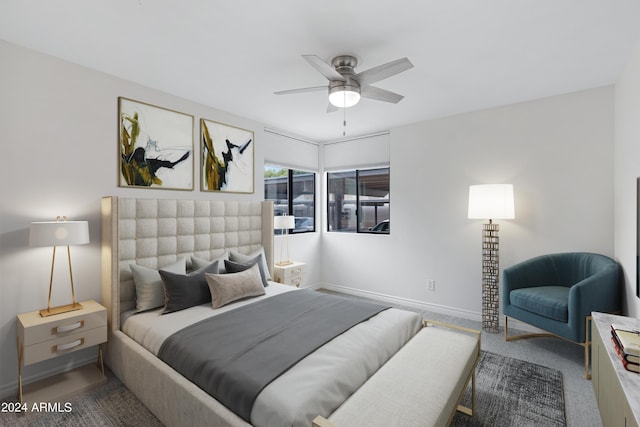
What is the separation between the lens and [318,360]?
173cm

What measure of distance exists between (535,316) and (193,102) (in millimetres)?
4051

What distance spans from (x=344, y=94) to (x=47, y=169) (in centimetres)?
241

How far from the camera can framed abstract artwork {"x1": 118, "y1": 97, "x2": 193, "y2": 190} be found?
285 cm

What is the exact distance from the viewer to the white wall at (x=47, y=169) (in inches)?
88.8

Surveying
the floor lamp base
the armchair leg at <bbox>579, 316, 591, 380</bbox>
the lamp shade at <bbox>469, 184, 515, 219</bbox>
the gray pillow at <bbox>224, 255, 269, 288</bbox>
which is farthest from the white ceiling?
the armchair leg at <bbox>579, 316, 591, 380</bbox>

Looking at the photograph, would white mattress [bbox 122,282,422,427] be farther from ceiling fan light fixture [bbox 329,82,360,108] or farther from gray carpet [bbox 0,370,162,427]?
ceiling fan light fixture [bbox 329,82,360,108]

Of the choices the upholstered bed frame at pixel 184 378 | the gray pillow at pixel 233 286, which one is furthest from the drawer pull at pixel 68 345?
the gray pillow at pixel 233 286

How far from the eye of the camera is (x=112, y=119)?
277cm

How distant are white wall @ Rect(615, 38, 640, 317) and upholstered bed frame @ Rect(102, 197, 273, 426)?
9.78 ft

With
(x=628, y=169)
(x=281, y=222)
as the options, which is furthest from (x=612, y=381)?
(x=281, y=222)

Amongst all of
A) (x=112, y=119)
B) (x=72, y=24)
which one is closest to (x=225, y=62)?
(x=72, y=24)

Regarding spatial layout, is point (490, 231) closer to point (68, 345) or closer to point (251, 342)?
point (251, 342)

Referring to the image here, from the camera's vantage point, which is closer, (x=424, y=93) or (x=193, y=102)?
(x=424, y=93)

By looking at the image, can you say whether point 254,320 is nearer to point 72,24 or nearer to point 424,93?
point 72,24
